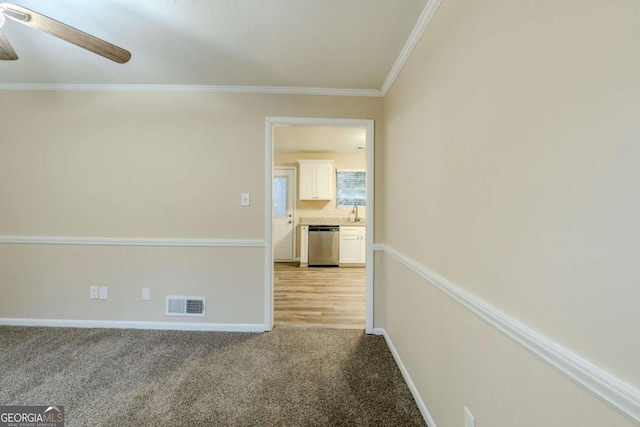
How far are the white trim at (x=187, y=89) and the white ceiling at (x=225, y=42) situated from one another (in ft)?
0.14

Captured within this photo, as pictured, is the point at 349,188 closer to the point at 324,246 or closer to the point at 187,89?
the point at 324,246

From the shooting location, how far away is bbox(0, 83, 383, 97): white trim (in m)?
2.56

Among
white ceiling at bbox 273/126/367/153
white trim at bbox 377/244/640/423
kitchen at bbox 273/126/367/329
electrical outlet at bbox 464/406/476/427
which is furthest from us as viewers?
kitchen at bbox 273/126/367/329

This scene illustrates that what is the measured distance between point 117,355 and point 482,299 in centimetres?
263

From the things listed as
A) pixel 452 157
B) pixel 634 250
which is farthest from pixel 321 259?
pixel 634 250

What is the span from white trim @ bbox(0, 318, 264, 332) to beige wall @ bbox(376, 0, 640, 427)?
1744 millimetres

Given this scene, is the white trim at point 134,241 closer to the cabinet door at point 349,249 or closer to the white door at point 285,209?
the cabinet door at point 349,249

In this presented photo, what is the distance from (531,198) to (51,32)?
7.25 ft

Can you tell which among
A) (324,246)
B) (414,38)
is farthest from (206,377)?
(324,246)

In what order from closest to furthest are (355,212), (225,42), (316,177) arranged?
1. (225,42)
2. (316,177)
3. (355,212)

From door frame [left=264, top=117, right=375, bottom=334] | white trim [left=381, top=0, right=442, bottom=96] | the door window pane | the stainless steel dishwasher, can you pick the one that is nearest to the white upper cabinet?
the door window pane

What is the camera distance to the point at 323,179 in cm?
571

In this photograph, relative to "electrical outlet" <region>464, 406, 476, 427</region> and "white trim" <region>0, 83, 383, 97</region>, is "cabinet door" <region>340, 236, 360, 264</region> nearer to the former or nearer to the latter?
"white trim" <region>0, 83, 383, 97</region>

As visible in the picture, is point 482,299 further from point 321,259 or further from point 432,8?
point 321,259
